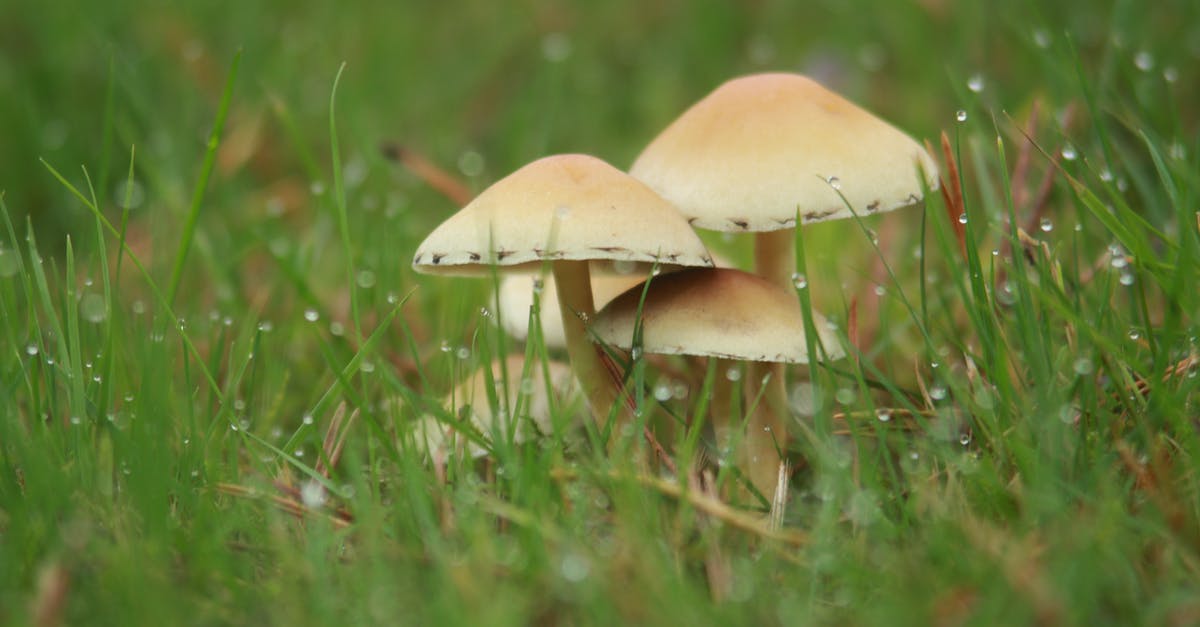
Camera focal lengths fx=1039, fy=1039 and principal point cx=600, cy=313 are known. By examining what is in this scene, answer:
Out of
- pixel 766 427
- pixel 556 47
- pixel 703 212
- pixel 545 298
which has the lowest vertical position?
pixel 766 427

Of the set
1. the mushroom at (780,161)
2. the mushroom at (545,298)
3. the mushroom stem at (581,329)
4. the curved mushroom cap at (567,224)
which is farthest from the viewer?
the mushroom at (545,298)

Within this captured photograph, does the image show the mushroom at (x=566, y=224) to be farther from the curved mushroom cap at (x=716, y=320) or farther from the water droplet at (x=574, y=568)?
the water droplet at (x=574, y=568)

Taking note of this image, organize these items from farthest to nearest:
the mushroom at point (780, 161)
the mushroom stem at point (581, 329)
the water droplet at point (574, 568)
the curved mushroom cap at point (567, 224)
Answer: the mushroom stem at point (581, 329)
the mushroom at point (780, 161)
the curved mushroom cap at point (567, 224)
the water droplet at point (574, 568)

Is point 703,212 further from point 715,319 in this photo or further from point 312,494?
point 312,494

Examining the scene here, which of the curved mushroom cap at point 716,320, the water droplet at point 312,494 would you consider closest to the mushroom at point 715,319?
the curved mushroom cap at point 716,320

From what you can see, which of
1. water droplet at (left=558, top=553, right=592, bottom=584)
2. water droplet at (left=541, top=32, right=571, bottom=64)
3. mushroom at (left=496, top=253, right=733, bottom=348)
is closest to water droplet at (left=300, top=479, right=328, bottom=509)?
water droplet at (left=558, top=553, right=592, bottom=584)

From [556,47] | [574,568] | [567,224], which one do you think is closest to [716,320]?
[567,224]

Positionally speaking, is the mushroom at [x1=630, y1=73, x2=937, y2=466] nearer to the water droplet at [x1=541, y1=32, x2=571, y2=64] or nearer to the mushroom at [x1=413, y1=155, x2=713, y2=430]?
the mushroom at [x1=413, y1=155, x2=713, y2=430]
